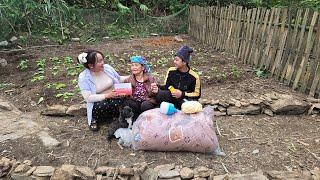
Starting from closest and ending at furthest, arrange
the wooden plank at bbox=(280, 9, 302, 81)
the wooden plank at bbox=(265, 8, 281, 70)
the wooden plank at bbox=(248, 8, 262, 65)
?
the wooden plank at bbox=(280, 9, 302, 81) < the wooden plank at bbox=(265, 8, 281, 70) < the wooden plank at bbox=(248, 8, 262, 65)

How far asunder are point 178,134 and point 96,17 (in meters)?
8.99

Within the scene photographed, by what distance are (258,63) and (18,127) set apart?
4.78 m

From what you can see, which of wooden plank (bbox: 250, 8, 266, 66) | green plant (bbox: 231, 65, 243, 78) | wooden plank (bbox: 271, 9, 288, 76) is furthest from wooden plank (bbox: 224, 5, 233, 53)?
wooden plank (bbox: 271, 9, 288, 76)

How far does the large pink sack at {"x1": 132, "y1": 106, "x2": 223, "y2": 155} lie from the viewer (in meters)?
3.46

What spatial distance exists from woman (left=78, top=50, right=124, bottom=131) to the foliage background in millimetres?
5412

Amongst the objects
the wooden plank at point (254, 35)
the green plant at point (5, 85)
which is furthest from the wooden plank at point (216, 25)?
the green plant at point (5, 85)

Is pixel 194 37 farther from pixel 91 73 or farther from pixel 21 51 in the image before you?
pixel 91 73

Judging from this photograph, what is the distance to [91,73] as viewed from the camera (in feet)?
13.5

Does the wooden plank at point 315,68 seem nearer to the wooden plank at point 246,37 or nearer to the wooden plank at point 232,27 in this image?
the wooden plank at point 246,37

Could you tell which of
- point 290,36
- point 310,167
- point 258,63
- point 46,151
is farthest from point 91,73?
point 258,63

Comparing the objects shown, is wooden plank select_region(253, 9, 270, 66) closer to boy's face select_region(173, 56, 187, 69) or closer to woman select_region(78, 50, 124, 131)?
boy's face select_region(173, 56, 187, 69)

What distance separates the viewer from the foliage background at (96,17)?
9734 millimetres

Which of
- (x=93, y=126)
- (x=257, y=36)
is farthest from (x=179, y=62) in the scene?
(x=257, y=36)

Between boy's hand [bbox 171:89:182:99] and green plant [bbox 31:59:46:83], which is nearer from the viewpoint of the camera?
boy's hand [bbox 171:89:182:99]
